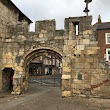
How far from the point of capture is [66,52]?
1103 centimetres

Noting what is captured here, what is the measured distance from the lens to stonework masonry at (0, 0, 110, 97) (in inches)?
412

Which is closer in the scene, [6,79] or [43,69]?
[6,79]

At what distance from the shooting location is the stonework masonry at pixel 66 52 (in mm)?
10461

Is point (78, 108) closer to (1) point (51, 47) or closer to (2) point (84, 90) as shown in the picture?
(2) point (84, 90)

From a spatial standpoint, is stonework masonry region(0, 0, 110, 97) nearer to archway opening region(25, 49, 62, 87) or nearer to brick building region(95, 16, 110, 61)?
archway opening region(25, 49, 62, 87)

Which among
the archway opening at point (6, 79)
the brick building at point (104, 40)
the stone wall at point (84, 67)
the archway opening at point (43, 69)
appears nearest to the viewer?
the stone wall at point (84, 67)

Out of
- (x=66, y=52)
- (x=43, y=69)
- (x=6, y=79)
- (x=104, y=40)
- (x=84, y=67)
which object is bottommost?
(x=6, y=79)

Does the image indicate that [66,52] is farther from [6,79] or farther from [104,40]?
[104,40]

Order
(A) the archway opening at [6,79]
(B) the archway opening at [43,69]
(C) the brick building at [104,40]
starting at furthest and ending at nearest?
1. (C) the brick building at [104,40]
2. (A) the archway opening at [6,79]
3. (B) the archway opening at [43,69]

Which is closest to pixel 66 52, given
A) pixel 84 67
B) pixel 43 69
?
pixel 84 67

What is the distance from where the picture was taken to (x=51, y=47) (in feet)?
37.0

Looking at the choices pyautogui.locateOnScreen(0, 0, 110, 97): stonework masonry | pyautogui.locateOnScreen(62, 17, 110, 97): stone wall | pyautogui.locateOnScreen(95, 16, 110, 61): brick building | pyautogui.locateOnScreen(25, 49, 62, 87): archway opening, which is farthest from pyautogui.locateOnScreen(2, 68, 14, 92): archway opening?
pyautogui.locateOnScreen(95, 16, 110, 61): brick building

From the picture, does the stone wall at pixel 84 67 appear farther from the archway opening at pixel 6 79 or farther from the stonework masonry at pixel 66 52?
the archway opening at pixel 6 79

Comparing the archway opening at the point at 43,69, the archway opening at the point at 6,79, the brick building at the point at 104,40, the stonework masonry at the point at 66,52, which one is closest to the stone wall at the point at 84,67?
the stonework masonry at the point at 66,52
